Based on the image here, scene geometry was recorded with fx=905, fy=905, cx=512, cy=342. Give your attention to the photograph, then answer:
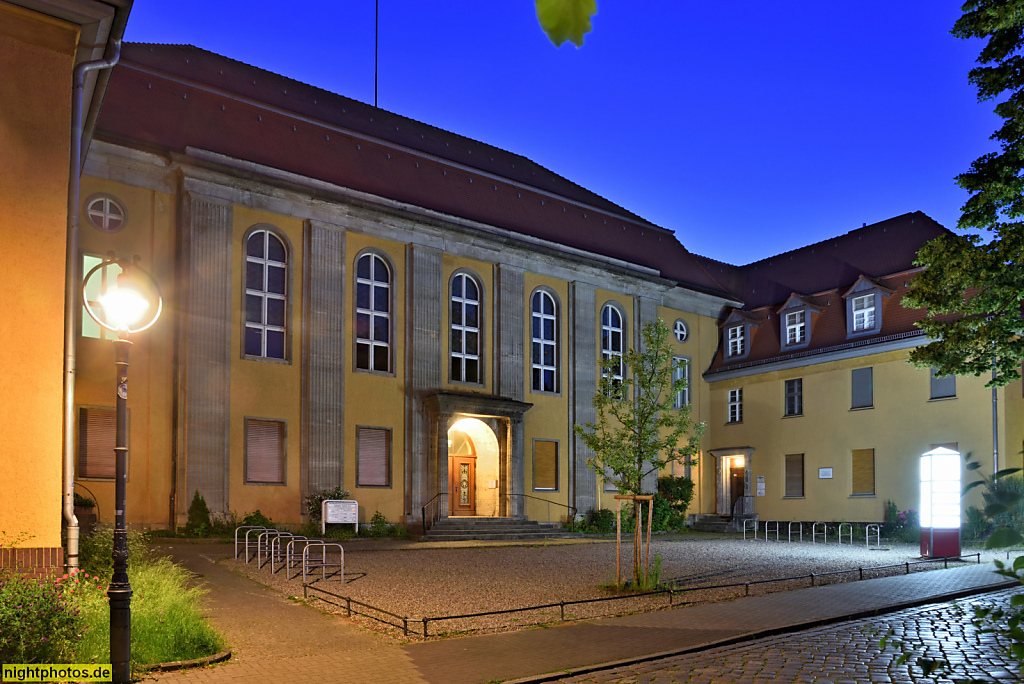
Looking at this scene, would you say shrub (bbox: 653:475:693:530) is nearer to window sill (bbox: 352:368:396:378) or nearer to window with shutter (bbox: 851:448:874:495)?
window with shutter (bbox: 851:448:874:495)

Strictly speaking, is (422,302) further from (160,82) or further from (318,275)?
(160,82)

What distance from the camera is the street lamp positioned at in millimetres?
7469

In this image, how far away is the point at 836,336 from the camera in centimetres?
3416

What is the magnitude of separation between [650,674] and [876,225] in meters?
31.6

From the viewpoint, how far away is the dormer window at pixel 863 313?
33.2 meters

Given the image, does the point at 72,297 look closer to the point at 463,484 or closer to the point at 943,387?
the point at 463,484

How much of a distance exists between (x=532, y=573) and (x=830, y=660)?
9019 millimetres

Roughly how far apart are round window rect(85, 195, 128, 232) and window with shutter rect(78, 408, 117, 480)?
4894 millimetres

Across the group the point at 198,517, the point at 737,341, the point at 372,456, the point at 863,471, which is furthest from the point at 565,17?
the point at 737,341

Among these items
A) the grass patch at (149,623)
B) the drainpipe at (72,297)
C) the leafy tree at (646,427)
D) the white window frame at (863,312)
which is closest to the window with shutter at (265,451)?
the leafy tree at (646,427)

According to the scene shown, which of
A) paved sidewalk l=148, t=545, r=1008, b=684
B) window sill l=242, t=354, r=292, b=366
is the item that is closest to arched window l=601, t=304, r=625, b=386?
window sill l=242, t=354, r=292, b=366

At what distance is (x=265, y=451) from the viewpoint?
25953 millimetres

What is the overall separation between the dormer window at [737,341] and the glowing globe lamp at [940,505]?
1665 centimetres

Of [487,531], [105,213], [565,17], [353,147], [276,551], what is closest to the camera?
[565,17]
